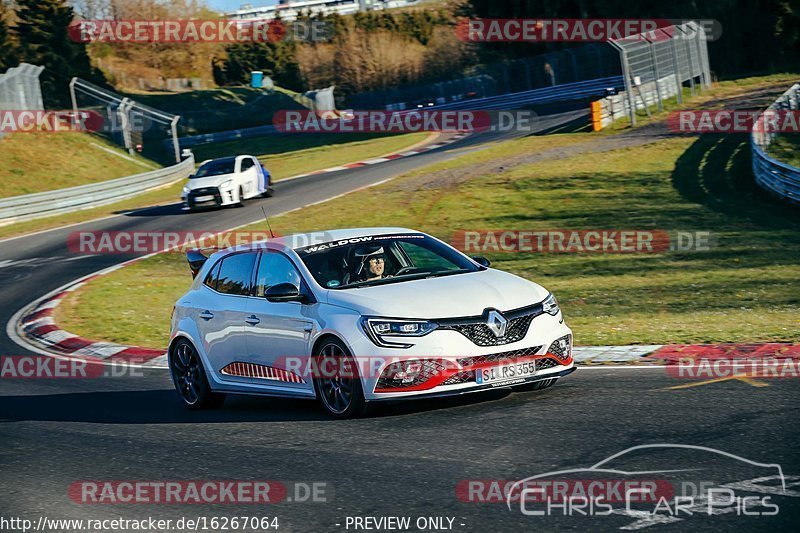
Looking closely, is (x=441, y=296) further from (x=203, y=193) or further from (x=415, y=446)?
(x=203, y=193)

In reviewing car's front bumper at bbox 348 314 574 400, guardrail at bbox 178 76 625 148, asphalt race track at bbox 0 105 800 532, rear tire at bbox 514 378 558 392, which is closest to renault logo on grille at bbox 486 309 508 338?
car's front bumper at bbox 348 314 574 400

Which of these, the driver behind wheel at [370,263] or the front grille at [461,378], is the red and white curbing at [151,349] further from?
the front grille at [461,378]

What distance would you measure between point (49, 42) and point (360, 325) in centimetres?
6438

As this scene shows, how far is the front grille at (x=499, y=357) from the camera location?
8.53 meters

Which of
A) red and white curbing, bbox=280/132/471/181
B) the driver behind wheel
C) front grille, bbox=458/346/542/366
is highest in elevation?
the driver behind wheel

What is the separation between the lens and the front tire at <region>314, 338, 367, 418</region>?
8.70 meters

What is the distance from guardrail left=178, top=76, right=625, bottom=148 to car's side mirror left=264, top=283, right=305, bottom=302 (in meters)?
50.3

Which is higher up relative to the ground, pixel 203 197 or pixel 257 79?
pixel 203 197

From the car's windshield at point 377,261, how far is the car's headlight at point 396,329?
0.85 m

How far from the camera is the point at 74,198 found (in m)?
36.5

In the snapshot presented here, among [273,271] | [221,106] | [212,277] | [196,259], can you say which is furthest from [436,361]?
[221,106]

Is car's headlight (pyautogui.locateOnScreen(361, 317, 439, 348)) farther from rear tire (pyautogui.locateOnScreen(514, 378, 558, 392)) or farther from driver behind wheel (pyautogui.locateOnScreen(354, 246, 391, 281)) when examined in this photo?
rear tire (pyautogui.locateOnScreen(514, 378, 558, 392))

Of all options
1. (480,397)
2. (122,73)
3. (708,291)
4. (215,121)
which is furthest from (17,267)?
(122,73)

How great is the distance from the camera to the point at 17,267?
2453 cm
